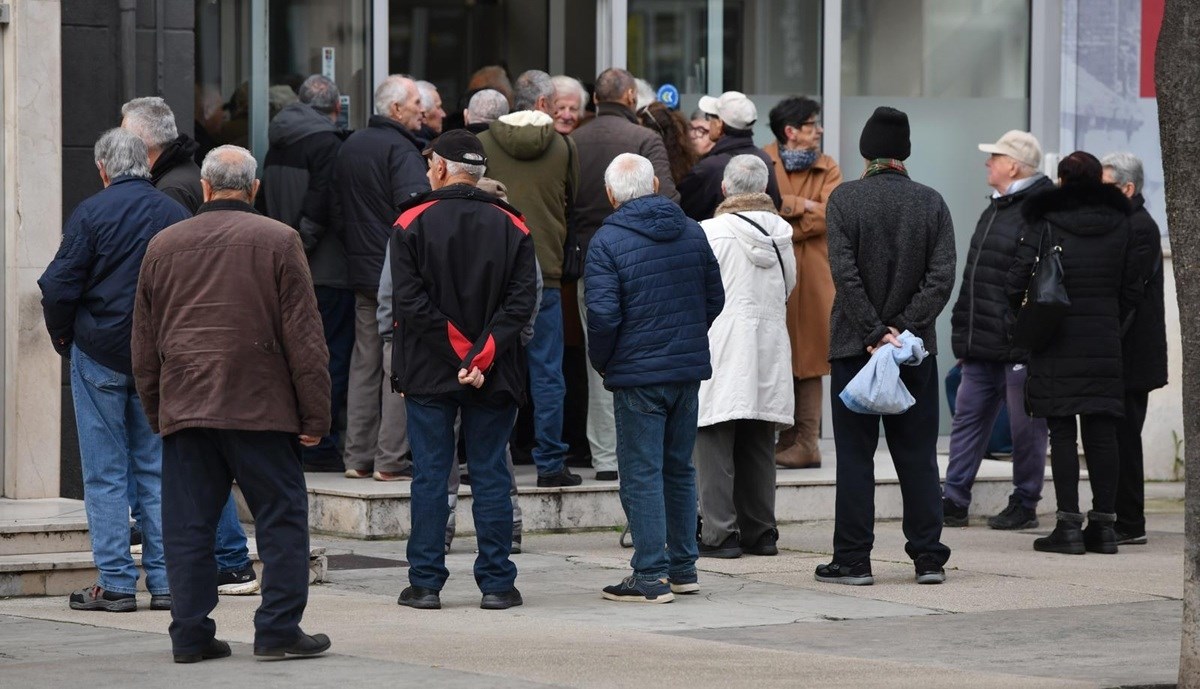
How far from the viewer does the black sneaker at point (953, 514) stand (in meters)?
11.1

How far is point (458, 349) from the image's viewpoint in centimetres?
782

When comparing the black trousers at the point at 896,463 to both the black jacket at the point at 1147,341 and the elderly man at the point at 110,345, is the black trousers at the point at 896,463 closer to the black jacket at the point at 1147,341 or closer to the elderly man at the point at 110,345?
the black jacket at the point at 1147,341

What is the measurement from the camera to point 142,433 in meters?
7.96

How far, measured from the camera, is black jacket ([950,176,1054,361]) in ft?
34.3

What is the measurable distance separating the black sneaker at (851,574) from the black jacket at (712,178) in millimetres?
2690

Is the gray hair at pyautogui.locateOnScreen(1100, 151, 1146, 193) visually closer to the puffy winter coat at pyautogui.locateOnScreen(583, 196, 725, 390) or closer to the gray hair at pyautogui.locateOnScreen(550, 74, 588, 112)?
the gray hair at pyautogui.locateOnScreen(550, 74, 588, 112)

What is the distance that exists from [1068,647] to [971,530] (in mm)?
3806

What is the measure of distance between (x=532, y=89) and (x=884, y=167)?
114 inches

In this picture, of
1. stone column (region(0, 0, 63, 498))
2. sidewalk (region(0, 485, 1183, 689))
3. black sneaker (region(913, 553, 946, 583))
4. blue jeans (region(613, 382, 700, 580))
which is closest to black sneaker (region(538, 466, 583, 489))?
sidewalk (region(0, 485, 1183, 689))

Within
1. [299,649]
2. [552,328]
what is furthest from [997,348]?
[299,649]

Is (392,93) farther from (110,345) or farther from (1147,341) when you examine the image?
(1147,341)

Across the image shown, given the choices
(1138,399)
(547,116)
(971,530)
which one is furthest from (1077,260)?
(547,116)

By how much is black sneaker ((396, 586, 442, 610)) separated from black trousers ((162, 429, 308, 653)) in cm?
122

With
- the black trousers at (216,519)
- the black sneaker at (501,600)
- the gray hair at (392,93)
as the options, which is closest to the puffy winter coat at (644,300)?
the black sneaker at (501,600)
